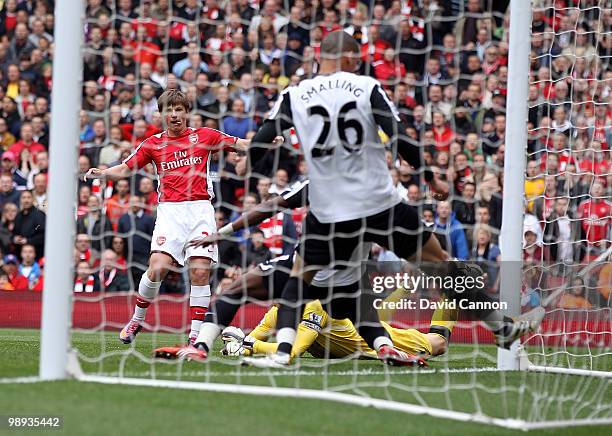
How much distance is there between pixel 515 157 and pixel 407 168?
2.97 ft

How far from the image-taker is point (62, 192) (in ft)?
20.3

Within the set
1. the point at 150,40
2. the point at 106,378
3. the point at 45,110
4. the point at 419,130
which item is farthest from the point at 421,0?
the point at 106,378

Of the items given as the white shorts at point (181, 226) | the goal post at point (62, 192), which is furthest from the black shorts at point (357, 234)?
the white shorts at point (181, 226)

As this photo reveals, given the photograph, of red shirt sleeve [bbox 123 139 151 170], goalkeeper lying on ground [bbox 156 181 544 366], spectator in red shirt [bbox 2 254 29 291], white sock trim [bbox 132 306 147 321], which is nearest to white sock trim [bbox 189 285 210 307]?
white sock trim [bbox 132 306 147 321]

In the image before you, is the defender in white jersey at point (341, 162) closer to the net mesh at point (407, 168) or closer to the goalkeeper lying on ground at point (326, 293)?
the goalkeeper lying on ground at point (326, 293)

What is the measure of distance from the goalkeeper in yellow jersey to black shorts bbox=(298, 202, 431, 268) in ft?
3.10

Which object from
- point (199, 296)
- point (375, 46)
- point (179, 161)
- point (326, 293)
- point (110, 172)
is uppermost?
point (375, 46)

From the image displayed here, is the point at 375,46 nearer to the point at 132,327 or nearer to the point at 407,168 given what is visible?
the point at 407,168

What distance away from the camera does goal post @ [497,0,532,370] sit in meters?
7.82

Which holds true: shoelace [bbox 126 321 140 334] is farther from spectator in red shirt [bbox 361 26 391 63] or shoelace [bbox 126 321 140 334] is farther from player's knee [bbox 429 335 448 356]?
spectator in red shirt [bbox 361 26 391 63]

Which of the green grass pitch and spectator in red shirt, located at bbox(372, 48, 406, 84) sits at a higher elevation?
spectator in red shirt, located at bbox(372, 48, 406, 84)

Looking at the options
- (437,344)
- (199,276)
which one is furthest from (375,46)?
(437,344)

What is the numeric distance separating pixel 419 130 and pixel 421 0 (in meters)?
4.51

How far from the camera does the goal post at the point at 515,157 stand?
782 centimetres
